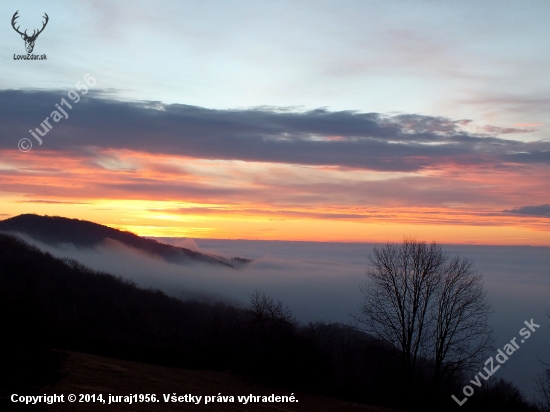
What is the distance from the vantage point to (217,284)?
6403 inches

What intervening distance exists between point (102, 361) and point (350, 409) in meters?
10.2

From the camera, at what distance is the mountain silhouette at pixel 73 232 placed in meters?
153

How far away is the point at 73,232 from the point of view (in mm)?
161000

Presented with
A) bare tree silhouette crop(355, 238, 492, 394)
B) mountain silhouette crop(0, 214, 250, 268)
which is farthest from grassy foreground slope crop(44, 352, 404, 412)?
mountain silhouette crop(0, 214, 250, 268)

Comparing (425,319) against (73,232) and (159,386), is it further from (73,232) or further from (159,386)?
(73,232)

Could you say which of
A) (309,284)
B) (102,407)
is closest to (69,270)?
(309,284)

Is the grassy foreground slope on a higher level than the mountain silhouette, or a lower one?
lower

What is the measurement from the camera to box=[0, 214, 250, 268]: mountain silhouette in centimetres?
15264

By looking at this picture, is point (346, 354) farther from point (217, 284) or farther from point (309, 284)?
point (217, 284)

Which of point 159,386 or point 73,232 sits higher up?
point 73,232

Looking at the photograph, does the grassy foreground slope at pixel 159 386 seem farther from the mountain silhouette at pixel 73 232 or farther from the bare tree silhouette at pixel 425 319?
the mountain silhouette at pixel 73 232

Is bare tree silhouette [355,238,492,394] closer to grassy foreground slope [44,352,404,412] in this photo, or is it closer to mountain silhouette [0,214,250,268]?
grassy foreground slope [44,352,404,412]

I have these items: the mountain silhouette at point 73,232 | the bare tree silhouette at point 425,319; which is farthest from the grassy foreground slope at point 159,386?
the mountain silhouette at point 73,232

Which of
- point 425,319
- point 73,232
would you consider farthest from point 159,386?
point 73,232
